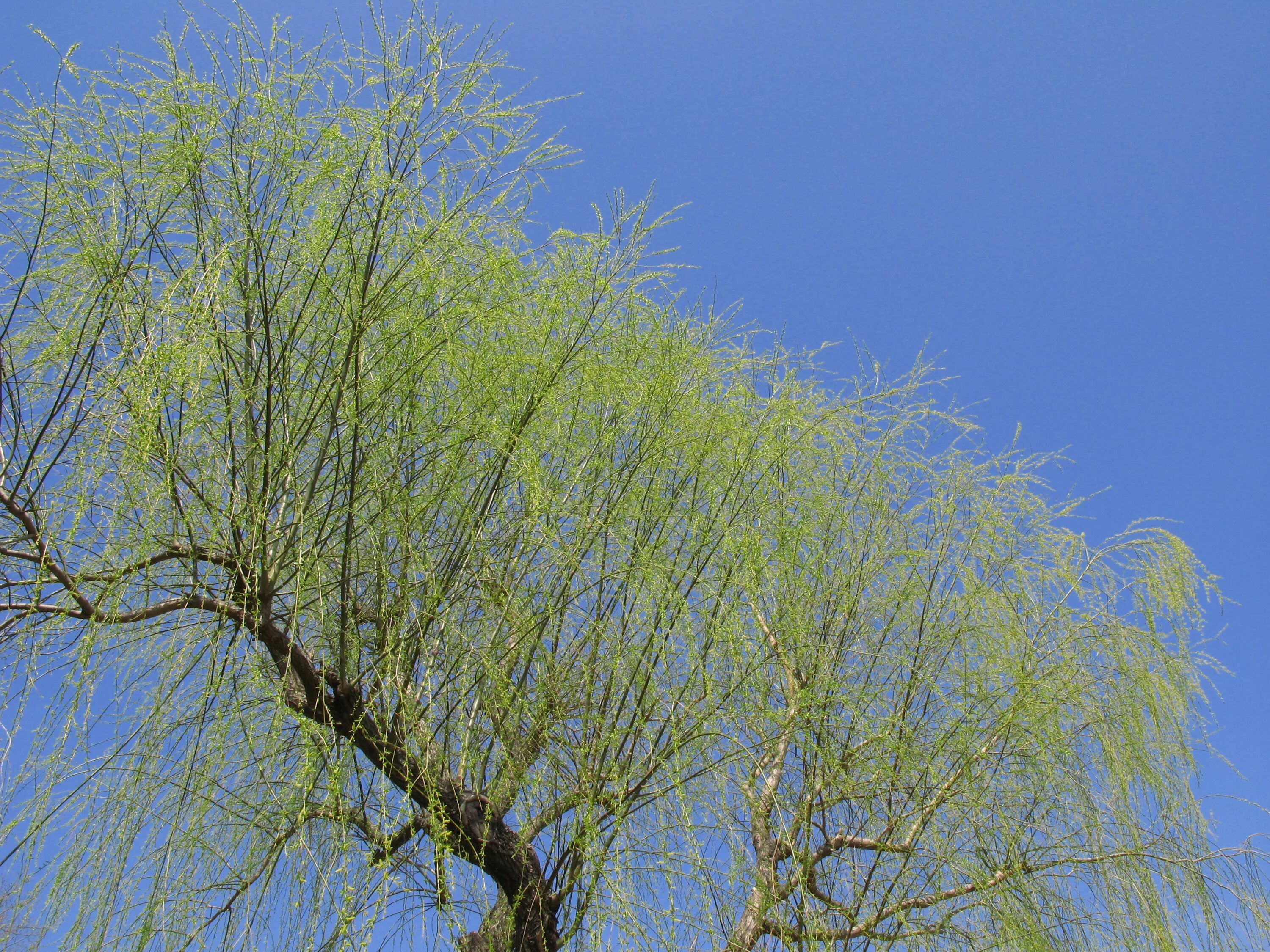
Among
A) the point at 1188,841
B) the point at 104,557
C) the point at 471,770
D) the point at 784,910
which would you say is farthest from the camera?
the point at 1188,841

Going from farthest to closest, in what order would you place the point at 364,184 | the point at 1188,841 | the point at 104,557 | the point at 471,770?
the point at 1188,841
the point at 471,770
the point at 364,184
the point at 104,557

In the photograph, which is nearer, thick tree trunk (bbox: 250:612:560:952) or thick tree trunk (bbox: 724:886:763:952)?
thick tree trunk (bbox: 250:612:560:952)

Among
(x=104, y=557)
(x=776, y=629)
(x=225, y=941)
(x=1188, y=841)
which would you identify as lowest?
(x=225, y=941)

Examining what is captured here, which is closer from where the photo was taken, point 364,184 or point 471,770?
point 364,184

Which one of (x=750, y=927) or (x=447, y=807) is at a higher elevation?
Answer: (x=447, y=807)

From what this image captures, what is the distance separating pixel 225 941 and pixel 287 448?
999 millimetres

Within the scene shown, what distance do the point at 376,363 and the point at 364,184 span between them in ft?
1.25

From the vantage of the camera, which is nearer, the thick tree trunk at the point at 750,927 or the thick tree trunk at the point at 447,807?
the thick tree trunk at the point at 447,807

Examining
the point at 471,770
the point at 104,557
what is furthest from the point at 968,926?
the point at 104,557

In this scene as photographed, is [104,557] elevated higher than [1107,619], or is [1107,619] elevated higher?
[1107,619]

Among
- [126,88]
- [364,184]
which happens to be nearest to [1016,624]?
[364,184]

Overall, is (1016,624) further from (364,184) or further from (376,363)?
(364,184)

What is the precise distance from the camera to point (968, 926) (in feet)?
8.45

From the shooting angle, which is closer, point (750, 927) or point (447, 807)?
point (447, 807)
